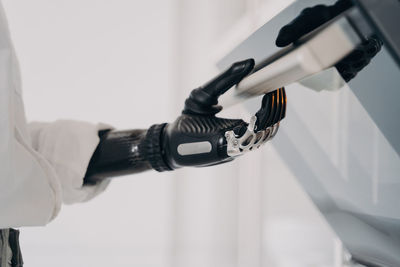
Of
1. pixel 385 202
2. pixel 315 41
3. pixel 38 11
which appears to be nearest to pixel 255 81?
pixel 315 41

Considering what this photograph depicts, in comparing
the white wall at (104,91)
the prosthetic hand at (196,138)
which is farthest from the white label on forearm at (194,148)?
the white wall at (104,91)

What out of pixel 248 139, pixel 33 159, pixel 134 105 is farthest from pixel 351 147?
pixel 134 105

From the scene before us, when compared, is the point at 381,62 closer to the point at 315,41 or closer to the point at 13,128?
the point at 315,41

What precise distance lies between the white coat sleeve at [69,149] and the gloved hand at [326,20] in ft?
1.39

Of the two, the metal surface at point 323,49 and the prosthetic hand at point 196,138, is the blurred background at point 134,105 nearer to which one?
the prosthetic hand at point 196,138

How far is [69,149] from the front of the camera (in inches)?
27.0

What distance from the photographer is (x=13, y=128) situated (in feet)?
1.73

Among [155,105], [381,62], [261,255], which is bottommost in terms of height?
[261,255]

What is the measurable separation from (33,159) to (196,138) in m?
0.25

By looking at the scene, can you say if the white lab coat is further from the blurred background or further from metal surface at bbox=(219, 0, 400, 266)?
the blurred background

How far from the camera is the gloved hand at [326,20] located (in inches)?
12.4

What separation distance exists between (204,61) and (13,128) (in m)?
1.07

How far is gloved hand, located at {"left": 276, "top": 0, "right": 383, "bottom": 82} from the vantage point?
1.04 ft

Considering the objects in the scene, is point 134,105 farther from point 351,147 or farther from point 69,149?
point 351,147
